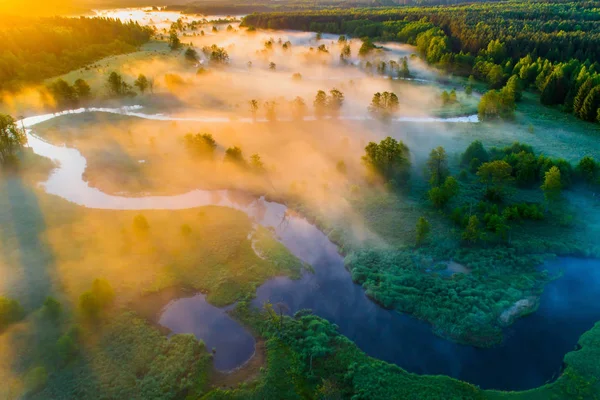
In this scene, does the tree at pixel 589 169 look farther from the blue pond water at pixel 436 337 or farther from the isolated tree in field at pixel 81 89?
the isolated tree in field at pixel 81 89

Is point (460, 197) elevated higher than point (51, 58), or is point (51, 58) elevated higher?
point (51, 58)

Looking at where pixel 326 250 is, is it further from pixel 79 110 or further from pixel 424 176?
pixel 79 110

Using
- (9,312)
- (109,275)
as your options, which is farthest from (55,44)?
(9,312)

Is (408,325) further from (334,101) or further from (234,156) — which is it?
(334,101)

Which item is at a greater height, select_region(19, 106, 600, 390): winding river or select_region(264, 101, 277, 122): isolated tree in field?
select_region(264, 101, 277, 122): isolated tree in field

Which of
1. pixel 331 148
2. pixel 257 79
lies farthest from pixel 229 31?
pixel 331 148

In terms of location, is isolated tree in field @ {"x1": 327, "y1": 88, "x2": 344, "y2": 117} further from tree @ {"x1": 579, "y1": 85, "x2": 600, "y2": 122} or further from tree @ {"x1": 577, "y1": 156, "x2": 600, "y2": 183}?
tree @ {"x1": 579, "y1": 85, "x2": 600, "y2": 122}

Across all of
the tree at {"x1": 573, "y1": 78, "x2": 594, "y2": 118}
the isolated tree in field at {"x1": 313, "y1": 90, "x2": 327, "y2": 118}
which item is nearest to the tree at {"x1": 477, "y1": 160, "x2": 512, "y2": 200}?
the isolated tree in field at {"x1": 313, "y1": 90, "x2": 327, "y2": 118}
